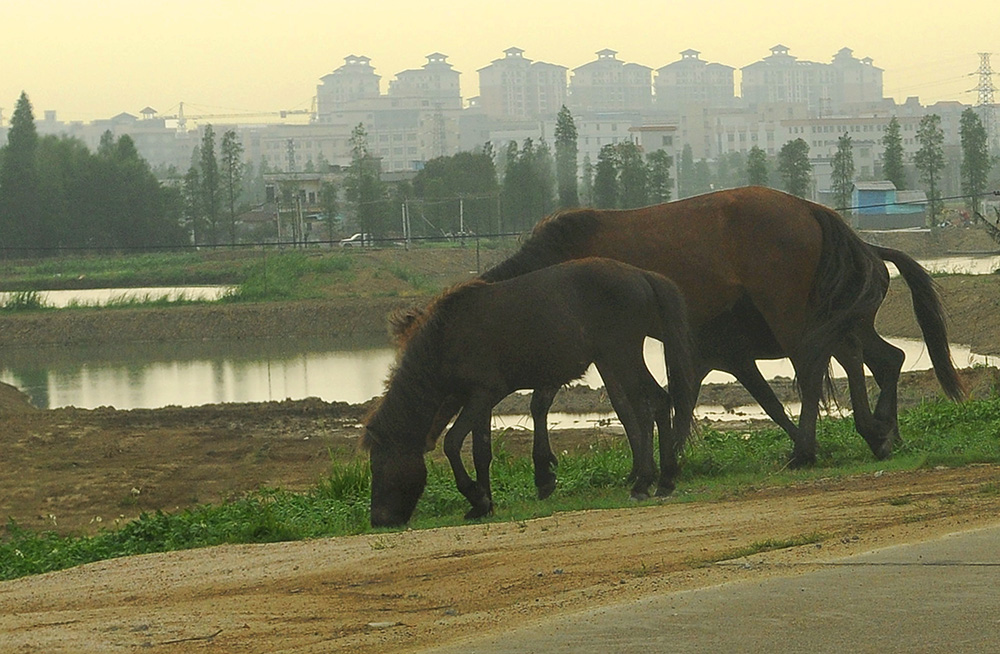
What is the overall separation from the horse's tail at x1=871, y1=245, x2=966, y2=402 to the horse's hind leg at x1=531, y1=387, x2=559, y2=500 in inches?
129

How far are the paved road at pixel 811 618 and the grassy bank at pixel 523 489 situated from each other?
9.06ft

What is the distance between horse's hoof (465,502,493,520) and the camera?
965cm

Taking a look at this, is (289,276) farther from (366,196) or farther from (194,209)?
(194,209)

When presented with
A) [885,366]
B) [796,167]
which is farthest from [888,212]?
[885,366]

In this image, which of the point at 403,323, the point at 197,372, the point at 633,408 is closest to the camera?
the point at 633,408

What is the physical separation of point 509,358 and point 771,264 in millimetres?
2610

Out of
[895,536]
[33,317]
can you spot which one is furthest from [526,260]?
[33,317]

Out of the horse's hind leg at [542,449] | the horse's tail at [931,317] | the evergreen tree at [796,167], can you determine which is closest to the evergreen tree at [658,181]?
the evergreen tree at [796,167]

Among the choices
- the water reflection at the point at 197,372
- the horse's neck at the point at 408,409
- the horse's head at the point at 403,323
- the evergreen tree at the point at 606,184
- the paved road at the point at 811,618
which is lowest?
the water reflection at the point at 197,372

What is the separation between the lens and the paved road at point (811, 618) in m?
5.00

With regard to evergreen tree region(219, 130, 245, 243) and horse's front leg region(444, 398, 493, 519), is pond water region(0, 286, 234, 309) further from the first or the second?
horse's front leg region(444, 398, 493, 519)

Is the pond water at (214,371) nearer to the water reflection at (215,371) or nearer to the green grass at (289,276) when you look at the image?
the water reflection at (215,371)

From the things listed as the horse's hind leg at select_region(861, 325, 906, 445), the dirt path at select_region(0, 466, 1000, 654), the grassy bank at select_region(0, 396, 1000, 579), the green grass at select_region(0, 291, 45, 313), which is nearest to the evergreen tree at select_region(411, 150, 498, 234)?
the green grass at select_region(0, 291, 45, 313)

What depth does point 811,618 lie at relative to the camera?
17.4 feet
